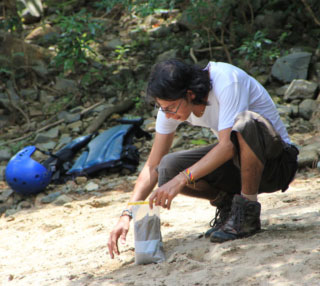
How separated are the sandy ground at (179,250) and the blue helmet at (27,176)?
82cm

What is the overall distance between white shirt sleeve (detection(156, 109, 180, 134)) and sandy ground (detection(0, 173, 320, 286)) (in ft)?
2.13

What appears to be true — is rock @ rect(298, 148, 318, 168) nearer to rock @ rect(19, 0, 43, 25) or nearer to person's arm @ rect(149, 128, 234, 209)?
person's arm @ rect(149, 128, 234, 209)

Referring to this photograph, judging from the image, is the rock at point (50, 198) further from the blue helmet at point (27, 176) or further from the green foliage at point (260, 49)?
the green foliage at point (260, 49)

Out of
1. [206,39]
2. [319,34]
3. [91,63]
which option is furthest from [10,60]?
[319,34]

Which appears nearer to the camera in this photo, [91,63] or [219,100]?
[219,100]

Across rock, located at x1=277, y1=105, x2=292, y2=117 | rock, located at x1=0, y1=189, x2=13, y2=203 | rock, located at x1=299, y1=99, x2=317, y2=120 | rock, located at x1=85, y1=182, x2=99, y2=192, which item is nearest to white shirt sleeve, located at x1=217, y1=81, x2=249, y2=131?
rock, located at x1=85, y1=182, x2=99, y2=192

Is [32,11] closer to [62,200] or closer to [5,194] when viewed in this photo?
[5,194]

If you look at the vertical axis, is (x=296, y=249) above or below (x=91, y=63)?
below

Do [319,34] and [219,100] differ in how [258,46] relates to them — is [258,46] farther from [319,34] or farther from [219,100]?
[219,100]

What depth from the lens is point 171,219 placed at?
366cm

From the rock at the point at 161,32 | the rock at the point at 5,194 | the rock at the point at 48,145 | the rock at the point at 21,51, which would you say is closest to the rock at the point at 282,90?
the rock at the point at 161,32

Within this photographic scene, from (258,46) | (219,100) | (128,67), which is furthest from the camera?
(128,67)

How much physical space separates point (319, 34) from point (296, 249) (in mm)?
5956

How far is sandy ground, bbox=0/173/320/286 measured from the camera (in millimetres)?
2152
